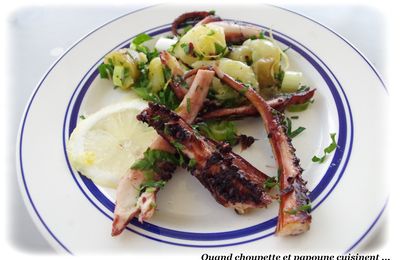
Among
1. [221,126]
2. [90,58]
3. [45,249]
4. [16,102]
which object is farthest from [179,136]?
[16,102]

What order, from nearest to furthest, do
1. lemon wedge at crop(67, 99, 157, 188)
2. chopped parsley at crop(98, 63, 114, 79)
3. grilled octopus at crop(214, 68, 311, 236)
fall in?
grilled octopus at crop(214, 68, 311, 236) → lemon wedge at crop(67, 99, 157, 188) → chopped parsley at crop(98, 63, 114, 79)

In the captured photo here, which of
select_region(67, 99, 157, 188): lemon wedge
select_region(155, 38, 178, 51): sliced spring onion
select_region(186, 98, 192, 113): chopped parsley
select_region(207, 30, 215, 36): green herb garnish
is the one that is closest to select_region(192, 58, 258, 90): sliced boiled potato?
select_region(207, 30, 215, 36): green herb garnish

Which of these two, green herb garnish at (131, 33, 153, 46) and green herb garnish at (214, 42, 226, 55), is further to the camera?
green herb garnish at (131, 33, 153, 46)

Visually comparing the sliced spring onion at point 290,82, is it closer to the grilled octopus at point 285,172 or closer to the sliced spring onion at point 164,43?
→ the grilled octopus at point 285,172

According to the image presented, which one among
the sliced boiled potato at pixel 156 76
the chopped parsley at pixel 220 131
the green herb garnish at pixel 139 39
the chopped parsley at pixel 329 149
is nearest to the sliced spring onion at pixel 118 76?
the sliced boiled potato at pixel 156 76

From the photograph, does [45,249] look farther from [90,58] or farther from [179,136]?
[90,58]

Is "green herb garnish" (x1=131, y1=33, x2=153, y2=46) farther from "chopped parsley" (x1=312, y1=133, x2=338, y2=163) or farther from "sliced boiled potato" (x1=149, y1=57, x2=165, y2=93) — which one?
"chopped parsley" (x1=312, y1=133, x2=338, y2=163)
